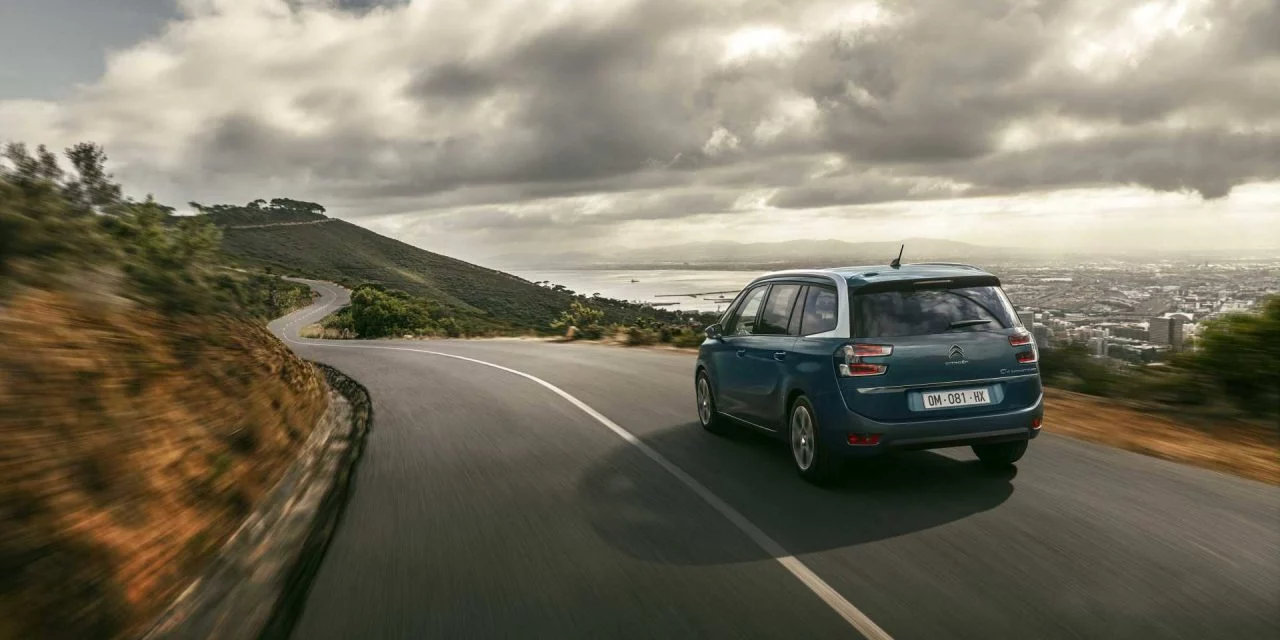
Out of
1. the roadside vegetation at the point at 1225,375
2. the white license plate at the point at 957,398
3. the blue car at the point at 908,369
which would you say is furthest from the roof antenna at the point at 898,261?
the roadside vegetation at the point at 1225,375

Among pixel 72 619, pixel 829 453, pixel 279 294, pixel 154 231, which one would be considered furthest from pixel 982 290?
pixel 279 294

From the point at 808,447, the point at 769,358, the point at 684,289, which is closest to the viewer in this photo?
the point at 808,447

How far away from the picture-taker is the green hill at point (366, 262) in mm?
112250

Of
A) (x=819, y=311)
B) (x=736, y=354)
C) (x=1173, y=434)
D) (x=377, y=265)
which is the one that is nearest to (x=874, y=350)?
(x=819, y=311)

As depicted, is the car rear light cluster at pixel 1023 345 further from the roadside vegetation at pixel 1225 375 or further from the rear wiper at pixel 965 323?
the roadside vegetation at pixel 1225 375

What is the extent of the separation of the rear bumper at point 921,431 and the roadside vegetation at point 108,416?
14.1 feet

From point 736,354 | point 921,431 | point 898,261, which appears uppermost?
point 898,261

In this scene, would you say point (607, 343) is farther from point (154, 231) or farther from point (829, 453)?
point (829, 453)

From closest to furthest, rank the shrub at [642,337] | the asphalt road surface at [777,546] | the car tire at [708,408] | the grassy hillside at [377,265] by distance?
the asphalt road surface at [777,546] < the car tire at [708,408] < the shrub at [642,337] < the grassy hillside at [377,265]

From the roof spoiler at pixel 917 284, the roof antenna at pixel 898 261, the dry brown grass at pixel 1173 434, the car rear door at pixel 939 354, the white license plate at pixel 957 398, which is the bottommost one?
the dry brown grass at pixel 1173 434

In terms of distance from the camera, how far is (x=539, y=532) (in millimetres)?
6031

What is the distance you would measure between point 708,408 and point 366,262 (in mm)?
146436

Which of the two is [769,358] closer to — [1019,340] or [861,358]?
[861,358]

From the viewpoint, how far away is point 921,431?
6723 mm
